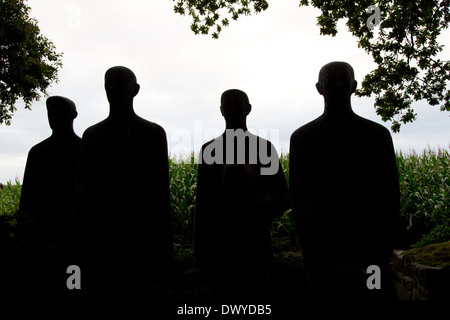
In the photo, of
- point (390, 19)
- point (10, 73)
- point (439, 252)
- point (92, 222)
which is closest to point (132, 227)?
point (92, 222)

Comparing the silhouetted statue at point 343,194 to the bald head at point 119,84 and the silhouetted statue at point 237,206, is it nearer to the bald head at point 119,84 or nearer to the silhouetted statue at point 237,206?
the silhouetted statue at point 237,206

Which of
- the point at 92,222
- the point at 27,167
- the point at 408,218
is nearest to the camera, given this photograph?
the point at 92,222

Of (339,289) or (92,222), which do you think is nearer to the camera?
(339,289)

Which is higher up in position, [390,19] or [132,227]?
[390,19]

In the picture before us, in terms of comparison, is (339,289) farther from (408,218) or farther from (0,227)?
(408,218)

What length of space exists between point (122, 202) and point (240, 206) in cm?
67

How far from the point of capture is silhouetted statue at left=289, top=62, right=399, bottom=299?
1.72 meters

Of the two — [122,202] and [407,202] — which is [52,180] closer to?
[122,202]

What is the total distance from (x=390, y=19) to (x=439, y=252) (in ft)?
15.8

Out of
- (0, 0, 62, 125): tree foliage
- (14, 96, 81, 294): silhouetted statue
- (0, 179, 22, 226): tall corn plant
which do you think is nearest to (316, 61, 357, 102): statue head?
(14, 96, 81, 294): silhouetted statue

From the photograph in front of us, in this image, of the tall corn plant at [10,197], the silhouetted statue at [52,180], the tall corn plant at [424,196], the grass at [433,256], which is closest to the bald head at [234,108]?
the silhouetted statue at [52,180]

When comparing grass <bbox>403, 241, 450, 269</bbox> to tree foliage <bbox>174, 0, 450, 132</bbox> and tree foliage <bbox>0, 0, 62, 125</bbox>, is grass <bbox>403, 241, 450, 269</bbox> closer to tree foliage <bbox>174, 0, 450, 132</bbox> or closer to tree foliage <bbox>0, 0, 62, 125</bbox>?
tree foliage <bbox>174, 0, 450, 132</bbox>
